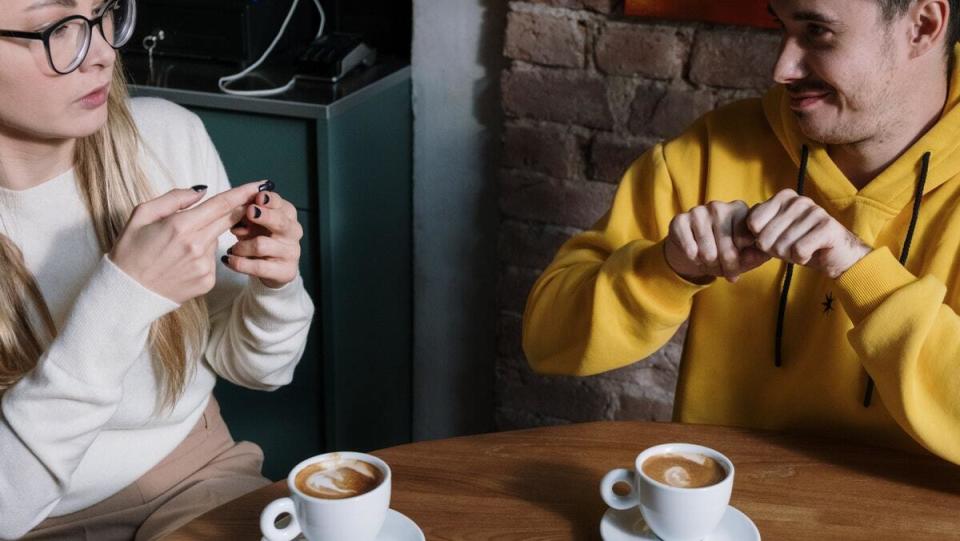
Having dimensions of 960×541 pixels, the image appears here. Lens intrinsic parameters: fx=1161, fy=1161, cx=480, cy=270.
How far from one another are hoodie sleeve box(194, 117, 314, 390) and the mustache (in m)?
0.65

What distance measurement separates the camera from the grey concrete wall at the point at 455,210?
2.15m

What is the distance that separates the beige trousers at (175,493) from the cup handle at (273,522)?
1.20 ft

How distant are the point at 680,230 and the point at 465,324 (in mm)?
1112

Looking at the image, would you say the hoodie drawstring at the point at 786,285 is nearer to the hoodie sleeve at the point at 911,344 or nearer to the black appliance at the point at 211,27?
the hoodie sleeve at the point at 911,344

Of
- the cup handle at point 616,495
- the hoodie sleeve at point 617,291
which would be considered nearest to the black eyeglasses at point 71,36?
the hoodie sleeve at point 617,291

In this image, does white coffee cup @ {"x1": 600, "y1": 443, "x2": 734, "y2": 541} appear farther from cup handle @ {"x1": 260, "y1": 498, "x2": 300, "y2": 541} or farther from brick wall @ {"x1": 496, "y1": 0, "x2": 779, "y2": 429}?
brick wall @ {"x1": 496, "y1": 0, "x2": 779, "y2": 429}

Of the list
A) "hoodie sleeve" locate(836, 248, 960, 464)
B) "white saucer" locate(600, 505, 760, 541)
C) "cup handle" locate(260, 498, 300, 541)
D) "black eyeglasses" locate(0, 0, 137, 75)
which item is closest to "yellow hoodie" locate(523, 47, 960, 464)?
"hoodie sleeve" locate(836, 248, 960, 464)

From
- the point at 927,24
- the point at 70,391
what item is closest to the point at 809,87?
the point at 927,24

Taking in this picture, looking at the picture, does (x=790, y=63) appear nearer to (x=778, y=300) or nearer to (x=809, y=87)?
(x=809, y=87)

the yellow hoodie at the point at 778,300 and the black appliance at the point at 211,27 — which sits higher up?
the black appliance at the point at 211,27

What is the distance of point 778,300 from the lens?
4.80ft

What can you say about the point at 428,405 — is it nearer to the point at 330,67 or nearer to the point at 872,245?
the point at 330,67

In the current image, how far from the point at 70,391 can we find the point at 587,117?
109 cm

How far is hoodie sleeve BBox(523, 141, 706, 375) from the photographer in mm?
1389
